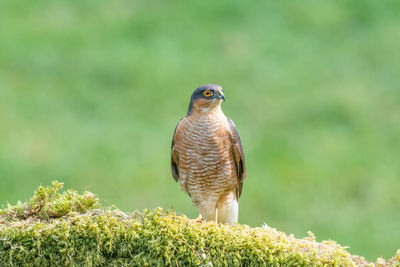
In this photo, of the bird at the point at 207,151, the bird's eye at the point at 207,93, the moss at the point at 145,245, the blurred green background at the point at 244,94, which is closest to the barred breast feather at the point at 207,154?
the bird at the point at 207,151

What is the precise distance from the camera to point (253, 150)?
1126cm

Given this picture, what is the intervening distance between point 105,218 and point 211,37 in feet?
32.3

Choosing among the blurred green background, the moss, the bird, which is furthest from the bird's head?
the blurred green background

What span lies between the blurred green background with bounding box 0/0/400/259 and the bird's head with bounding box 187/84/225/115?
465 cm

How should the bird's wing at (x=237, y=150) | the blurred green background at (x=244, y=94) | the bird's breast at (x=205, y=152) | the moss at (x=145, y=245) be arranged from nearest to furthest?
the moss at (x=145, y=245) → the bird's breast at (x=205, y=152) → the bird's wing at (x=237, y=150) → the blurred green background at (x=244, y=94)

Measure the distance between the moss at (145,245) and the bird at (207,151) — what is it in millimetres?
1408

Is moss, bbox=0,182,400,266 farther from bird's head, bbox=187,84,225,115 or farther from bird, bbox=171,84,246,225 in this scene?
Result: bird's head, bbox=187,84,225,115

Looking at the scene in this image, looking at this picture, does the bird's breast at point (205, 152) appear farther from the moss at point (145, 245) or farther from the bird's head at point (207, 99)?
the moss at point (145, 245)

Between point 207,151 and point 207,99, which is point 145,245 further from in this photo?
point 207,99

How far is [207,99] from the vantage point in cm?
563

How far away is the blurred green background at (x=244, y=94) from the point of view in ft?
34.5

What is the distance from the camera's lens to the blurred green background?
10508 mm

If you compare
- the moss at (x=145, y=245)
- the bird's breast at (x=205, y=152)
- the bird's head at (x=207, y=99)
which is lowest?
the moss at (x=145, y=245)

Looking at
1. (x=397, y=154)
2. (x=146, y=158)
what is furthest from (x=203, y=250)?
(x=397, y=154)
